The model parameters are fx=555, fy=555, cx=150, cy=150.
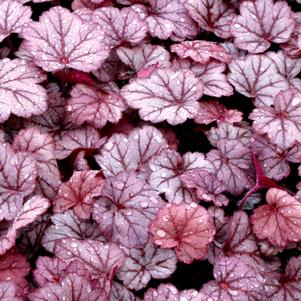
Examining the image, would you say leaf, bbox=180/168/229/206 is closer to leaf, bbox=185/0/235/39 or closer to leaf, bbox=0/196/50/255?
leaf, bbox=0/196/50/255

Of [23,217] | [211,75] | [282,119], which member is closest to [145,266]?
[23,217]

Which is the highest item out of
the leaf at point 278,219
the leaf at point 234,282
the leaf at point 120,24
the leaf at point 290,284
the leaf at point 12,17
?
the leaf at point 12,17

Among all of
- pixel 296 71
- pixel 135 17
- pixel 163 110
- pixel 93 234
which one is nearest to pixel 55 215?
pixel 93 234

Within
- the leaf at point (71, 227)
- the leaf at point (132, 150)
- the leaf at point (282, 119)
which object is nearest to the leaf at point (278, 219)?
the leaf at point (282, 119)

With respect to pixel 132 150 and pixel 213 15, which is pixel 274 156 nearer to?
pixel 132 150

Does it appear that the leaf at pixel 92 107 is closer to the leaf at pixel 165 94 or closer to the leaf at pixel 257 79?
the leaf at pixel 165 94

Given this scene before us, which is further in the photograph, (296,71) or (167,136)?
(296,71)

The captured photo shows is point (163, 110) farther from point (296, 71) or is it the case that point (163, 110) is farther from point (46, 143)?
point (296, 71)

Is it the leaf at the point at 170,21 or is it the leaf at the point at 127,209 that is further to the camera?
the leaf at the point at 170,21
